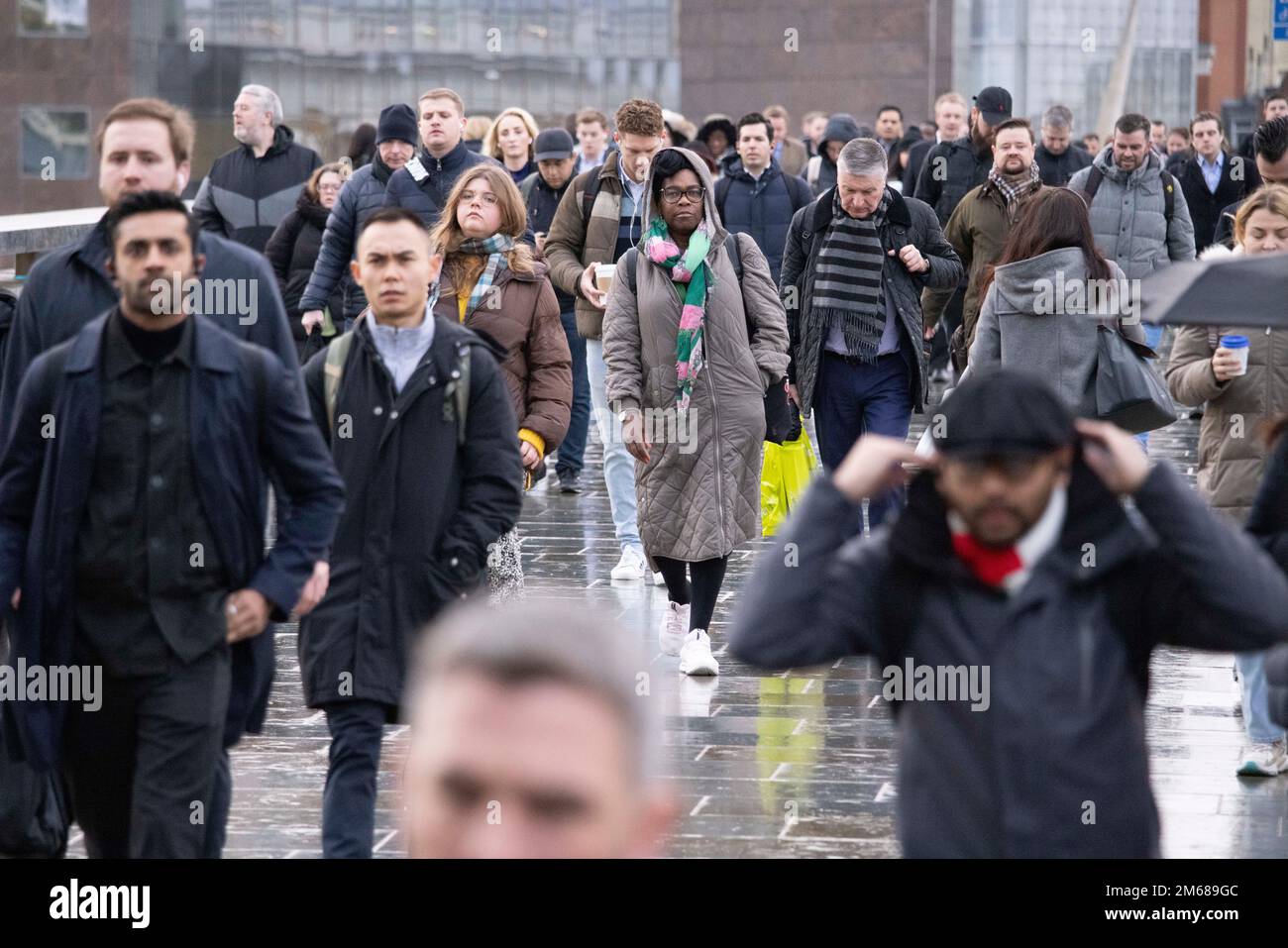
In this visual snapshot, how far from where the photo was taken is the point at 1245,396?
771 cm

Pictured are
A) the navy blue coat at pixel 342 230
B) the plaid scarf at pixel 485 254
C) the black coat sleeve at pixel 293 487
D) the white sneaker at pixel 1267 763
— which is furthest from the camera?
the navy blue coat at pixel 342 230

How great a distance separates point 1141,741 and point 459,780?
2.06 m

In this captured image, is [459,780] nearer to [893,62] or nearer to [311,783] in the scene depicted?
[311,783]

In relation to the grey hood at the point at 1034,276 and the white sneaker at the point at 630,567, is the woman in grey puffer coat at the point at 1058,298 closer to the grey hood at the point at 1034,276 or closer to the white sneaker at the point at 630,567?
the grey hood at the point at 1034,276

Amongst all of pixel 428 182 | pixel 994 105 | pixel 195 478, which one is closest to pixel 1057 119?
pixel 994 105

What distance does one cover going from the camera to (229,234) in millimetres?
13203

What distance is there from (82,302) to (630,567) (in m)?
5.96

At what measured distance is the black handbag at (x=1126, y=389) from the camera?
28.3 ft

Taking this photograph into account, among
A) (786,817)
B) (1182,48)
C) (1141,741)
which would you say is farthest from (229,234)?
(1182,48)

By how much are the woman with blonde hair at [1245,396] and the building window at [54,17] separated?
29.8 meters

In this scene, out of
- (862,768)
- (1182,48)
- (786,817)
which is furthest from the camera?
(1182,48)

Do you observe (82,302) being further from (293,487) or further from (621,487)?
(621,487)

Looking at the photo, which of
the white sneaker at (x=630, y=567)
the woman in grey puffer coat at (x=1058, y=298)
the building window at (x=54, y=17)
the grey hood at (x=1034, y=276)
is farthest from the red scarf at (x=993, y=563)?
the building window at (x=54, y=17)

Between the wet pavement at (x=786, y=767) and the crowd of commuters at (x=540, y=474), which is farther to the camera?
the wet pavement at (x=786, y=767)
